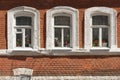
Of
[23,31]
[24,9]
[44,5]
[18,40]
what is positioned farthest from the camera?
[18,40]

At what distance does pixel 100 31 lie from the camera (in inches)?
612

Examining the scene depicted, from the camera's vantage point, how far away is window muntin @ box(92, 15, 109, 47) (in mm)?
15570

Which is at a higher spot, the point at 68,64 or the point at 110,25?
the point at 110,25

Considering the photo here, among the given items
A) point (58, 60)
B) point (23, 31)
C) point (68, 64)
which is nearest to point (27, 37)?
point (23, 31)

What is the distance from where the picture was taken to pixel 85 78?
15289 millimetres

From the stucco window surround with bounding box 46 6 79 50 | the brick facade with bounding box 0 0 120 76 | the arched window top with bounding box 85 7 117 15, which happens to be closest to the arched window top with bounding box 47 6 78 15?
the stucco window surround with bounding box 46 6 79 50

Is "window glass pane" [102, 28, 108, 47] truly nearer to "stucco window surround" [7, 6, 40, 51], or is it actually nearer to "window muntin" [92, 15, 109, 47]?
"window muntin" [92, 15, 109, 47]

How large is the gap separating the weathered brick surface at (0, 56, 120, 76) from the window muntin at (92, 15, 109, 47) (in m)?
0.61

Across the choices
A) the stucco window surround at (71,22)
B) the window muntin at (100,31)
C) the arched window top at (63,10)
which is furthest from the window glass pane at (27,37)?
the window muntin at (100,31)

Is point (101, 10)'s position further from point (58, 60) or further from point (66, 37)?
point (58, 60)

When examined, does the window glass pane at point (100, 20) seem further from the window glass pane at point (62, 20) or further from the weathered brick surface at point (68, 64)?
the weathered brick surface at point (68, 64)

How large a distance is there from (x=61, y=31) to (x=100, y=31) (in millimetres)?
1622

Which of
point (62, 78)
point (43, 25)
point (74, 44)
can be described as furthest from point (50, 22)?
point (62, 78)

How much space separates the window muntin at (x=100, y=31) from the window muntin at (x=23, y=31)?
2.67 m
